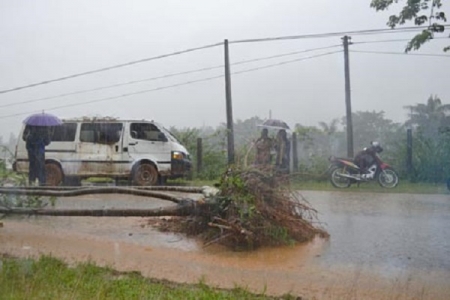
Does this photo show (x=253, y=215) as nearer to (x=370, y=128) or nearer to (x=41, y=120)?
(x=41, y=120)

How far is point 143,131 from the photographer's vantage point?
46.9 ft

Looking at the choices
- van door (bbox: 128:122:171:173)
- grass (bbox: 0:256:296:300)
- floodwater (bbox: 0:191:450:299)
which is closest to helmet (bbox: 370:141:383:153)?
floodwater (bbox: 0:191:450:299)

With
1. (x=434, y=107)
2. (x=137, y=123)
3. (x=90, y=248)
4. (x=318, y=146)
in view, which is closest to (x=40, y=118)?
(x=137, y=123)

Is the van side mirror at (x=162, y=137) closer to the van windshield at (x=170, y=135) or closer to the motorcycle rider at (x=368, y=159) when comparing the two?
the van windshield at (x=170, y=135)

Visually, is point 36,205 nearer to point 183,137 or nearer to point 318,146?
point 183,137

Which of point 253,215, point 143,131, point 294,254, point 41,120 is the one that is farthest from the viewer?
point 143,131

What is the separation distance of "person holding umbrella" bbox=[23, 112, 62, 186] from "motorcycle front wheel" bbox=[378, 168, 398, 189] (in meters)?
8.51

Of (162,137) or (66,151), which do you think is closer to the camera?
(66,151)

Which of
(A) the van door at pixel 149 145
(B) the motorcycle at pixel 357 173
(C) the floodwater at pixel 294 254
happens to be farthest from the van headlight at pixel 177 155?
(B) the motorcycle at pixel 357 173

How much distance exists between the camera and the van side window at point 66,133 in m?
13.7

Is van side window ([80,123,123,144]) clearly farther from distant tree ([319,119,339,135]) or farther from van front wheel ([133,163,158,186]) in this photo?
distant tree ([319,119,339,135])

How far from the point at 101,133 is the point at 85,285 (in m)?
9.45

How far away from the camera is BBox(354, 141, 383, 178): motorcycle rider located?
48.4 ft

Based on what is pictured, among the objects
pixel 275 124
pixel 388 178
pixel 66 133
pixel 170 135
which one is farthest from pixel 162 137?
pixel 388 178
